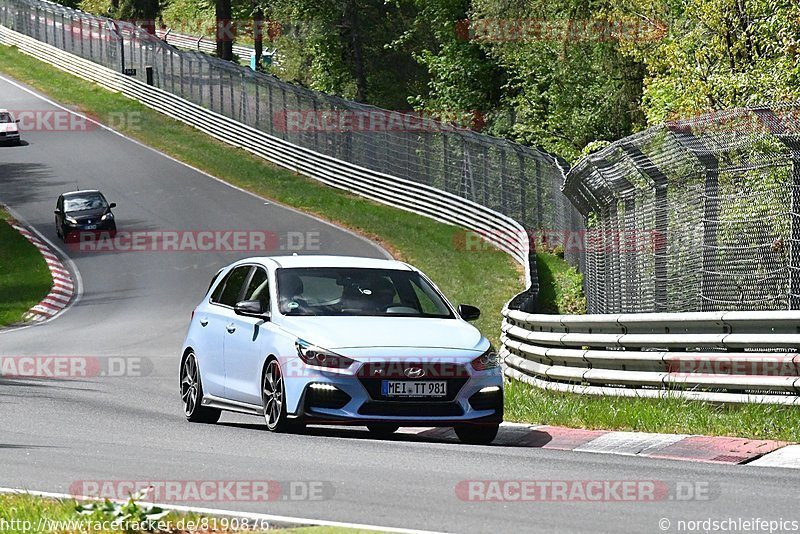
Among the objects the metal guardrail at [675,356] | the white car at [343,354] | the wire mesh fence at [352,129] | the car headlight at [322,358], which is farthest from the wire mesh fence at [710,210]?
the wire mesh fence at [352,129]

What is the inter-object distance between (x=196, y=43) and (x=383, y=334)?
86278 mm

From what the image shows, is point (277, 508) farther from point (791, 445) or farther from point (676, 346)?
point (676, 346)

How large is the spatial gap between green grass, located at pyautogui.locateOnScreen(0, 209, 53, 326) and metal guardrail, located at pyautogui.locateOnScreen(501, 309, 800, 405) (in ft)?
66.8

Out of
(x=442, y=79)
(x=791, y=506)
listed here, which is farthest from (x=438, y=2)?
(x=791, y=506)

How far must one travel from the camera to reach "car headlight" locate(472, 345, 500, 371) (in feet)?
37.7

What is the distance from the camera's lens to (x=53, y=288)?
36.2 meters

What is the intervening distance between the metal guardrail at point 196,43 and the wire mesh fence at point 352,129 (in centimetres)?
1742

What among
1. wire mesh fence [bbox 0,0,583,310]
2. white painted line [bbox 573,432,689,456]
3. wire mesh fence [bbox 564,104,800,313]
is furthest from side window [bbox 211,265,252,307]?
wire mesh fence [bbox 0,0,583,310]

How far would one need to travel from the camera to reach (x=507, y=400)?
14.0 m

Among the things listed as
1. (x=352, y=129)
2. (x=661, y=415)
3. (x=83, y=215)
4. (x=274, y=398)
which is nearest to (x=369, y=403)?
(x=274, y=398)

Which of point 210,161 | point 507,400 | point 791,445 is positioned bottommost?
point 210,161

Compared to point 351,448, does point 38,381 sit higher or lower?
lower

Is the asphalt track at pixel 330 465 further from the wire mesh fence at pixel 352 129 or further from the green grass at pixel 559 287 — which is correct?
the wire mesh fence at pixel 352 129

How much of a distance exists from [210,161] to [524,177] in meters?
20.3
